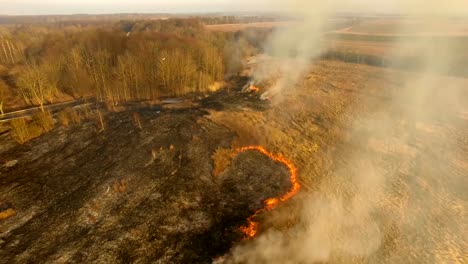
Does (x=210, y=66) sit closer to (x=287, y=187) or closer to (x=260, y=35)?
(x=287, y=187)

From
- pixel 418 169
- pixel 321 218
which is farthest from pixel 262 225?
pixel 418 169

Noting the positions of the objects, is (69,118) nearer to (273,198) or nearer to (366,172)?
(273,198)

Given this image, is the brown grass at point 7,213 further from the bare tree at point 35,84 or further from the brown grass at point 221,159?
the bare tree at point 35,84

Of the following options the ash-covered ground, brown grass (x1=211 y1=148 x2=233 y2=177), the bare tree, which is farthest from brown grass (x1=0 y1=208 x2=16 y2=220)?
the bare tree

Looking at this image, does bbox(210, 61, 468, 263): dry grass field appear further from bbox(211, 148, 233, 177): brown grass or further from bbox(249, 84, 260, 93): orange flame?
bbox(249, 84, 260, 93): orange flame

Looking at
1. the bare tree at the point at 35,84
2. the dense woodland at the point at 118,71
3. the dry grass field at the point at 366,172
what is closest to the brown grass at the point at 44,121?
the bare tree at the point at 35,84
